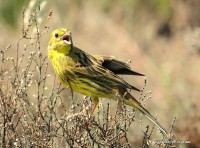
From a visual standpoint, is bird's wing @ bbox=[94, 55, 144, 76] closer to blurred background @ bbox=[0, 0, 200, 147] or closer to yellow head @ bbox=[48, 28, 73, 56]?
yellow head @ bbox=[48, 28, 73, 56]

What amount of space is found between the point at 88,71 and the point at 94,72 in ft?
0.19

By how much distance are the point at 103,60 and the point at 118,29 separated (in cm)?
847

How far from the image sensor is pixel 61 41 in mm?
6332

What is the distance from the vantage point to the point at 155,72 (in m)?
12.7

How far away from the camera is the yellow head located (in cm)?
631

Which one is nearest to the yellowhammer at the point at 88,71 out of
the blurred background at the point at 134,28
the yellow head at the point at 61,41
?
the yellow head at the point at 61,41

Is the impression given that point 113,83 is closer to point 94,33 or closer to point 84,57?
point 84,57

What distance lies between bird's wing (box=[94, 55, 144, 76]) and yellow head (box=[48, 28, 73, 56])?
28cm

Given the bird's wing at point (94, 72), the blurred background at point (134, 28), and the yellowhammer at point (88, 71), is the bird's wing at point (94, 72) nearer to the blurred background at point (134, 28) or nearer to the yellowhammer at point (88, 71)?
the yellowhammer at point (88, 71)

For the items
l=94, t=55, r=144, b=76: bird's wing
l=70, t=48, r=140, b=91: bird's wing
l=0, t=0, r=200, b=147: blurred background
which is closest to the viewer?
l=94, t=55, r=144, b=76: bird's wing

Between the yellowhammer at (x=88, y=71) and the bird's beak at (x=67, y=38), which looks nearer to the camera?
the yellowhammer at (x=88, y=71)

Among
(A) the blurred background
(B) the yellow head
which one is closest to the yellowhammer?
(B) the yellow head

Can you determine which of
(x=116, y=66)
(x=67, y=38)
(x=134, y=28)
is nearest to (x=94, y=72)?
(x=116, y=66)

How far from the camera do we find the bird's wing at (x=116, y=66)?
6.15 meters
